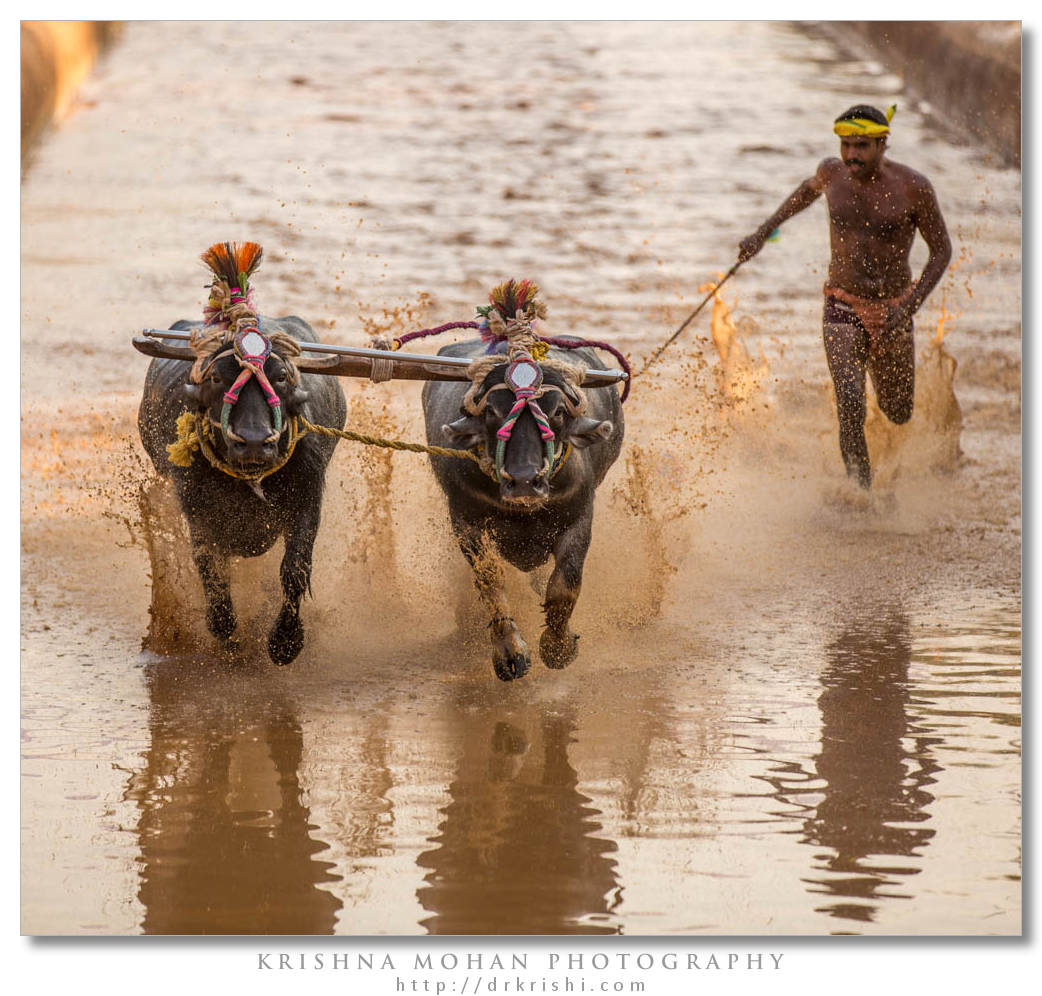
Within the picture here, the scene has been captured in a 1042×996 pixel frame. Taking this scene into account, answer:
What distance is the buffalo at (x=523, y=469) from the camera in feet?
18.9

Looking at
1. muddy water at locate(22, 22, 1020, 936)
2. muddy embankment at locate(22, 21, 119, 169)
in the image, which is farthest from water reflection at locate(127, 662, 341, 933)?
muddy embankment at locate(22, 21, 119, 169)

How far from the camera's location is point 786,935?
15.6ft

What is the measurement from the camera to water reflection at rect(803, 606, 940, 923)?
4.97 m

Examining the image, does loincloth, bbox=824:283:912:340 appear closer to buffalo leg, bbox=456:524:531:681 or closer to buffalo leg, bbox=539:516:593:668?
buffalo leg, bbox=539:516:593:668

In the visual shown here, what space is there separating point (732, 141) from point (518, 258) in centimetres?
288

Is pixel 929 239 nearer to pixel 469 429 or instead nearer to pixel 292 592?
pixel 469 429

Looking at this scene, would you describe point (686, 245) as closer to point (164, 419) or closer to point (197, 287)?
point (197, 287)

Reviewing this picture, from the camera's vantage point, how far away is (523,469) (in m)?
5.69

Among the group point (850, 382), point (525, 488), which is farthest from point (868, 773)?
point (850, 382)

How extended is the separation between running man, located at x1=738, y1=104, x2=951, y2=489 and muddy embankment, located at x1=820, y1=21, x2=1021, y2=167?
2.16ft

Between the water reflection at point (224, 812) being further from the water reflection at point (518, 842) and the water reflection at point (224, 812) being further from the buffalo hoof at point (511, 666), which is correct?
the buffalo hoof at point (511, 666)

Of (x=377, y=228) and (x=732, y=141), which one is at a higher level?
(x=732, y=141)

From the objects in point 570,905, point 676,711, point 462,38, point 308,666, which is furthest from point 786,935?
point 462,38

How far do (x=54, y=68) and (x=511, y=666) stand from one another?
20.7ft
